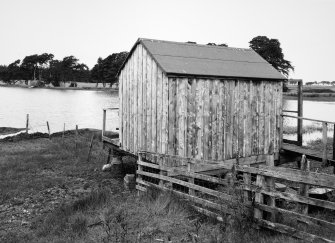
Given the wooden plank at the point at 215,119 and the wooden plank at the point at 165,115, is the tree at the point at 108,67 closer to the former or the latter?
the wooden plank at the point at 215,119

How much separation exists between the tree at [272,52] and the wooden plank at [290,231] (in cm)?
6833

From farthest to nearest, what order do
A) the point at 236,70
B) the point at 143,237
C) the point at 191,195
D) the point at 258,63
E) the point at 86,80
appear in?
the point at 86,80 < the point at 258,63 < the point at 236,70 < the point at 191,195 < the point at 143,237

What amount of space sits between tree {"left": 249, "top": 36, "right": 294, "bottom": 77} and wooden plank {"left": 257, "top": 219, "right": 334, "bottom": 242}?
68.3m

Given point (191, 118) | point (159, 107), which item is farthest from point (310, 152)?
point (159, 107)

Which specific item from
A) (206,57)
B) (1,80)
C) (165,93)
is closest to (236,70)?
(206,57)

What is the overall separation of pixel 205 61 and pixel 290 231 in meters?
7.49

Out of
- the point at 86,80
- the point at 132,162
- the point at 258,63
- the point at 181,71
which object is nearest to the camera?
the point at 181,71

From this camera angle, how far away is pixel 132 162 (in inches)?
647

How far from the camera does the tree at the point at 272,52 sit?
71625mm

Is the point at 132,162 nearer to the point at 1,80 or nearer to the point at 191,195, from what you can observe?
the point at 191,195

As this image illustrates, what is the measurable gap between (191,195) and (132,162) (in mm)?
8038

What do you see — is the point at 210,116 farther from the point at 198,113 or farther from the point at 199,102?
the point at 199,102

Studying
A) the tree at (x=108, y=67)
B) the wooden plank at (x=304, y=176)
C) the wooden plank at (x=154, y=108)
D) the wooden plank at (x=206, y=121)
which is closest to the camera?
the wooden plank at (x=304, y=176)

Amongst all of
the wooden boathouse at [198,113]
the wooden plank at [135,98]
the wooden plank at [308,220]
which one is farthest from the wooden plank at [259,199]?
the wooden plank at [135,98]
